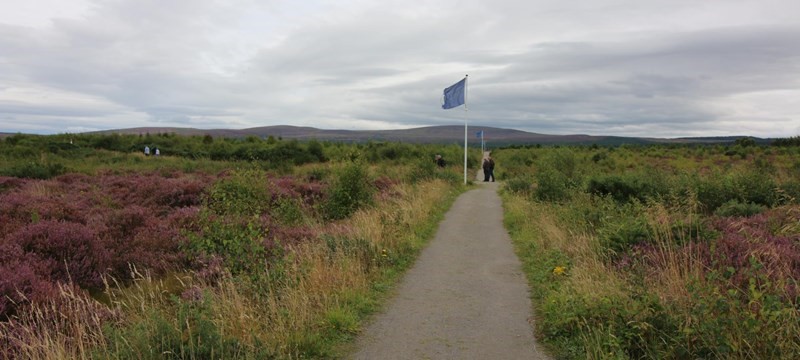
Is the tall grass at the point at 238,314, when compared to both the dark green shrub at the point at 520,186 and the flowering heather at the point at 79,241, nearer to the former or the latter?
the flowering heather at the point at 79,241

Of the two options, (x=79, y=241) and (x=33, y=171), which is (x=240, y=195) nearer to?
(x=79, y=241)

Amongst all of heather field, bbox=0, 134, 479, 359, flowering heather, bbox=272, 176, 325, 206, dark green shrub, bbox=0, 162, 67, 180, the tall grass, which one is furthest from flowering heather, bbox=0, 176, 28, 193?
the tall grass

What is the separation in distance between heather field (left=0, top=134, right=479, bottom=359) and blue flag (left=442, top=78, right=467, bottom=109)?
9.87 m

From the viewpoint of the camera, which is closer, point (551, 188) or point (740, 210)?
point (740, 210)

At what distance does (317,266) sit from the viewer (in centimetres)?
751

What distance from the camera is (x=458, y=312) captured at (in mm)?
6422

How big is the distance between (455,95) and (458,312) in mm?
22453

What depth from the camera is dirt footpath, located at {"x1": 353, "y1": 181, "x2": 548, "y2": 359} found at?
5.16 metres

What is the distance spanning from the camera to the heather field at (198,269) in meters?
4.90

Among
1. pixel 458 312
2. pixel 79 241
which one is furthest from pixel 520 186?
pixel 79 241

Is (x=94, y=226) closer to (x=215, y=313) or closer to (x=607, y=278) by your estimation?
(x=215, y=313)

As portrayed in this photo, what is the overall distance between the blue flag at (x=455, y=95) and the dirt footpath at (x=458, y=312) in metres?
17.2

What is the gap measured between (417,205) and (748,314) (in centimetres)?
1147

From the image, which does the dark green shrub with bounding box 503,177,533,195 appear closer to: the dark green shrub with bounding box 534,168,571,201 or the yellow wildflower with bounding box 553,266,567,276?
the dark green shrub with bounding box 534,168,571,201
